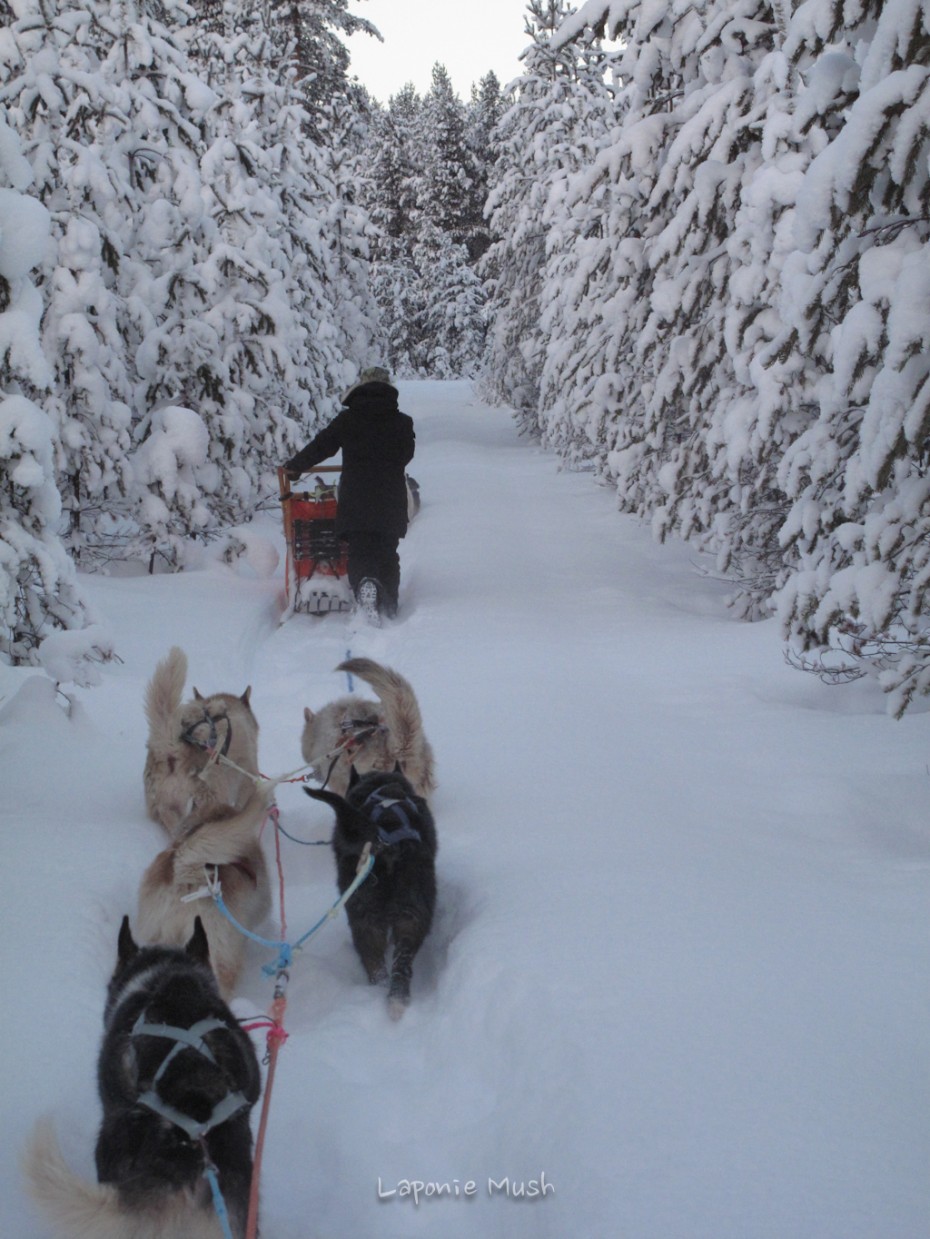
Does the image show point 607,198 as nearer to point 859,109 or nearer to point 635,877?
point 859,109

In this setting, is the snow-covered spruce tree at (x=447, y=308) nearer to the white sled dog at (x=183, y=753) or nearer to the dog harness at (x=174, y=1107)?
the white sled dog at (x=183, y=753)

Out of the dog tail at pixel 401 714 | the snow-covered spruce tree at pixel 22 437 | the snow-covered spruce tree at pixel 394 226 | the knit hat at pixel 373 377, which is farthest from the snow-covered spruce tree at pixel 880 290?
the snow-covered spruce tree at pixel 394 226

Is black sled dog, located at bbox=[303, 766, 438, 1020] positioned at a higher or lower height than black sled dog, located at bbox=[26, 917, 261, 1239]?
lower

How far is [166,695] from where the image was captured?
13.8ft

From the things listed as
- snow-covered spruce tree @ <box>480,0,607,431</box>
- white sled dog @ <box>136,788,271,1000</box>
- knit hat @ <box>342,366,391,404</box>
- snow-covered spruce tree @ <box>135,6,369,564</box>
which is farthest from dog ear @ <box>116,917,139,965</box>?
snow-covered spruce tree @ <box>480,0,607,431</box>

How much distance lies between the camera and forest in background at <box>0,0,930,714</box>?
354 centimetres

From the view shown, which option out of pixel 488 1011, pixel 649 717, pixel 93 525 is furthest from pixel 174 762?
pixel 93 525

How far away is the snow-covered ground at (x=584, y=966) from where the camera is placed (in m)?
2.19

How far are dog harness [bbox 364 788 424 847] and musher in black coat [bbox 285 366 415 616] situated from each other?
16.6ft

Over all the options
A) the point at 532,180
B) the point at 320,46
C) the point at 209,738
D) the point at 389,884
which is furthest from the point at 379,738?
the point at 320,46

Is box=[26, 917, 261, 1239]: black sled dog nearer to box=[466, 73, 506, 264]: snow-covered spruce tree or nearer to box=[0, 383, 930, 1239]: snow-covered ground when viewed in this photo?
box=[0, 383, 930, 1239]: snow-covered ground

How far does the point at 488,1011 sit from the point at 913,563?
2.44 meters

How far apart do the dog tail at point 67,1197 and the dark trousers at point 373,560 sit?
711cm

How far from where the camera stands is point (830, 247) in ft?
12.0
